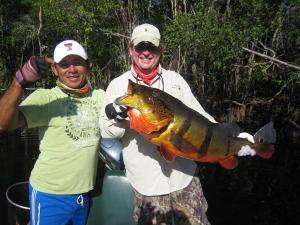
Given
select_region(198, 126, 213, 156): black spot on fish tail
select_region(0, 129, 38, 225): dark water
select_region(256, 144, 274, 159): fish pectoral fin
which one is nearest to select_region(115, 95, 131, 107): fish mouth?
select_region(198, 126, 213, 156): black spot on fish tail

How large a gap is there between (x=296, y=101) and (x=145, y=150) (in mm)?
15348

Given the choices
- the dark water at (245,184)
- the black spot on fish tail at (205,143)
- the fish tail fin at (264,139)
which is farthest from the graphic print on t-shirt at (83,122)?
the dark water at (245,184)

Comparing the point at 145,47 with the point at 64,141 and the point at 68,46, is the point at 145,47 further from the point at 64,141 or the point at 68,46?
the point at 64,141

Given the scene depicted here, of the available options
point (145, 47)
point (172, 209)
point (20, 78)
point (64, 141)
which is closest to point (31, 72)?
point (20, 78)

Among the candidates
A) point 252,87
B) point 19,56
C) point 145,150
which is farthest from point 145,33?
point 19,56

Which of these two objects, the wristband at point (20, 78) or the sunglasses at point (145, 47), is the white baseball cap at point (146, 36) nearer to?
the sunglasses at point (145, 47)

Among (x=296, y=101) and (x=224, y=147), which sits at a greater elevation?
(x=224, y=147)

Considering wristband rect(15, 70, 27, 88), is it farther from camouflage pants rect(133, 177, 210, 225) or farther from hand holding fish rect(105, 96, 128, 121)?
camouflage pants rect(133, 177, 210, 225)

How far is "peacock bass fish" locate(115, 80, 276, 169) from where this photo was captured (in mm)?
2557

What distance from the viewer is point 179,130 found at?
266 cm

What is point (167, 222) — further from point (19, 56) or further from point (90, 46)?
point (19, 56)

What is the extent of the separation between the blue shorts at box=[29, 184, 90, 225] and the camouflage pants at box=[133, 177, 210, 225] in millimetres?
507

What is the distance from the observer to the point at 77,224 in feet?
10.5

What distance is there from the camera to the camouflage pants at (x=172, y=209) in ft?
9.85
